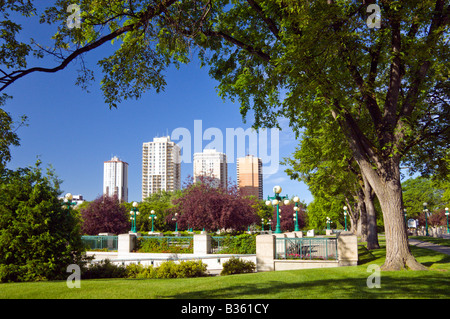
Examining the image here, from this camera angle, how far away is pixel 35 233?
1186cm

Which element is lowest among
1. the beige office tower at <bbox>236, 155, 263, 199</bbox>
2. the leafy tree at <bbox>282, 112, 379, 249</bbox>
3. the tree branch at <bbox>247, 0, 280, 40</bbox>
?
the leafy tree at <bbox>282, 112, 379, 249</bbox>

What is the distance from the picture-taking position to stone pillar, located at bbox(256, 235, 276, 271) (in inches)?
611

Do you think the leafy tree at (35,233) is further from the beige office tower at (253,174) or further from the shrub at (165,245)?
the beige office tower at (253,174)

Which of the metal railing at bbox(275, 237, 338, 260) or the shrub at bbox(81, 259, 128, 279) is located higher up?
the metal railing at bbox(275, 237, 338, 260)

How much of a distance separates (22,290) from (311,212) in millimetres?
64613

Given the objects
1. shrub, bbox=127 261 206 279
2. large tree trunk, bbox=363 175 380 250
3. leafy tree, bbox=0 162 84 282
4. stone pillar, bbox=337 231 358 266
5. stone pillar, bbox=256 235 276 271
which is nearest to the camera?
leafy tree, bbox=0 162 84 282

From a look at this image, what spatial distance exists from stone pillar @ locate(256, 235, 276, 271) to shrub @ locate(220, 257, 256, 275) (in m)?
0.64

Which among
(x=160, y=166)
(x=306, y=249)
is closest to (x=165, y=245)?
(x=306, y=249)

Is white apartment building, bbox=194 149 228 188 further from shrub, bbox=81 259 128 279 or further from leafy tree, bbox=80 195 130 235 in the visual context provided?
shrub, bbox=81 259 128 279

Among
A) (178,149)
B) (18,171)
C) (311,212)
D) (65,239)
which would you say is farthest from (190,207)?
(178,149)

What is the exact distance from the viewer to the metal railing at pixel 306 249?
1586 centimetres

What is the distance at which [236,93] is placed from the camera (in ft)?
48.0

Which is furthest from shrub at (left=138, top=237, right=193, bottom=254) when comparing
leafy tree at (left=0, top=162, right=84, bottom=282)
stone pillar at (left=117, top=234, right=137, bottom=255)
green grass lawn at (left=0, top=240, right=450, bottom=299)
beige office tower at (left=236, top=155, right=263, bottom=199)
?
beige office tower at (left=236, top=155, right=263, bottom=199)

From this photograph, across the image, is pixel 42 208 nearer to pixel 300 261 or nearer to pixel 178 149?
pixel 300 261
